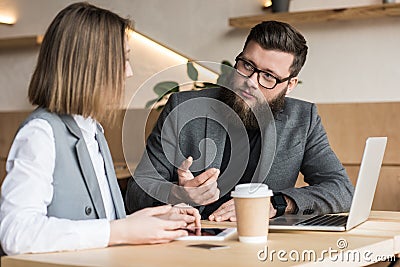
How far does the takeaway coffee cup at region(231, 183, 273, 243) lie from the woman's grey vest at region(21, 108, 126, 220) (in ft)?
1.03

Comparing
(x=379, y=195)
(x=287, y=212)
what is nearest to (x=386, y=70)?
(x=379, y=195)

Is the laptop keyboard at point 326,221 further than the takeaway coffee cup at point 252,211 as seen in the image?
Yes

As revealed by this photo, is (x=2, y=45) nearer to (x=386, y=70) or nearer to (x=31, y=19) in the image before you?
(x=31, y=19)

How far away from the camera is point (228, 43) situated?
439cm

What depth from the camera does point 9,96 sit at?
5.38 metres

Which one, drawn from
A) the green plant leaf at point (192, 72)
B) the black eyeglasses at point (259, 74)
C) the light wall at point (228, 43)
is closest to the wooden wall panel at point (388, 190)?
the light wall at point (228, 43)

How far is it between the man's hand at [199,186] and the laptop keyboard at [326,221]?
239 millimetres

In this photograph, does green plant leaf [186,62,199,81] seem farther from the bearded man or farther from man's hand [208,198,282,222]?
man's hand [208,198,282,222]

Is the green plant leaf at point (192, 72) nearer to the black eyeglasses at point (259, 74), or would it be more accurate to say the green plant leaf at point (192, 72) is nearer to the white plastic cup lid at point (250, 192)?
the black eyeglasses at point (259, 74)

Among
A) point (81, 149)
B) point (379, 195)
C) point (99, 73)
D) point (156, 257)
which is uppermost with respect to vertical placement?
point (99, 73)

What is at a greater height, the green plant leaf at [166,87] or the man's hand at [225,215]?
the man's hand at [225,215]

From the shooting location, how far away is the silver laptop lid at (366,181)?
1799mm

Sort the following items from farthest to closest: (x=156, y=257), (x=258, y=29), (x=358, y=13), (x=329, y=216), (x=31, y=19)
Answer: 1. (x=31, y=19)
2. (x=358, y=13)
3. (x=258, y=29)
4. (x=329, y=216)
5. (x=156, y=257)

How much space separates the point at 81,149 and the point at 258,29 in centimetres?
108
